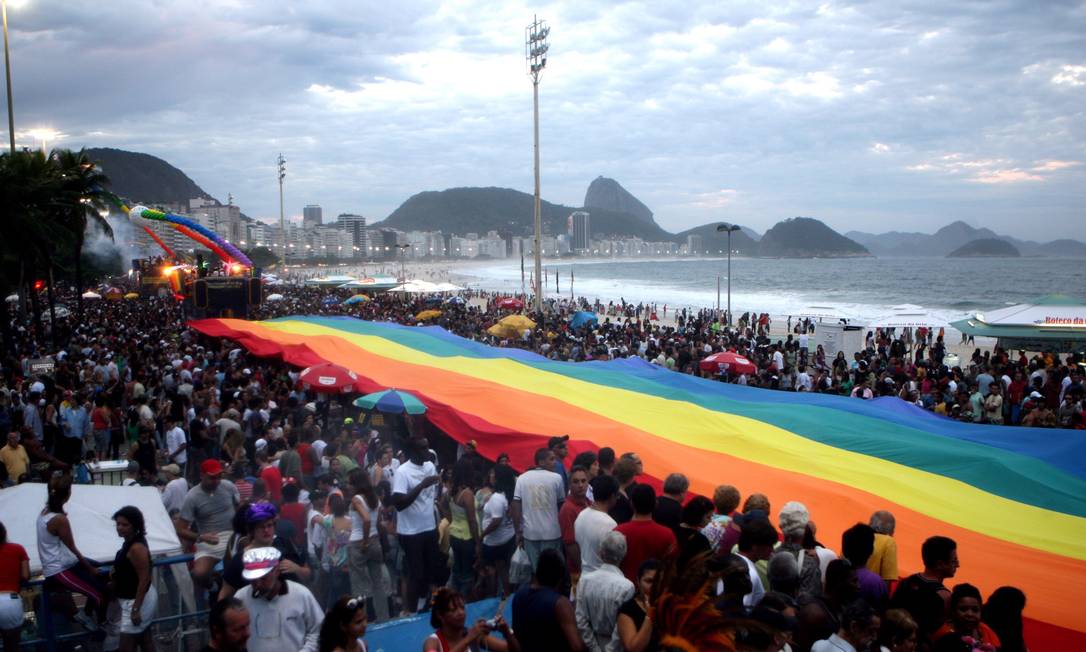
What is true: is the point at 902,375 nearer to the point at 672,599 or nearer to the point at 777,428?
the point at 777,428

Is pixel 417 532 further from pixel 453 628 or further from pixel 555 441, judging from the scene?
pixel 453 628

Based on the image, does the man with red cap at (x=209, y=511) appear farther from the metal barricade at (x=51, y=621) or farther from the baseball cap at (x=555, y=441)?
the baseball cap at (x=555, y=441)

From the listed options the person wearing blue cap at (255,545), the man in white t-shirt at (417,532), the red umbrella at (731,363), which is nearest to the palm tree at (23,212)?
the red umbrella at (731,363)

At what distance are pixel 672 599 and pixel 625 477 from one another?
2.31 metres

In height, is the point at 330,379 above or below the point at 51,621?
above

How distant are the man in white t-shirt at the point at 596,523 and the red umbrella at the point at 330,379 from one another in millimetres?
7645

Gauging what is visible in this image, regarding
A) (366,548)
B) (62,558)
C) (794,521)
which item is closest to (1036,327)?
(794,521)

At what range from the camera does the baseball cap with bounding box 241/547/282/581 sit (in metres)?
3.91

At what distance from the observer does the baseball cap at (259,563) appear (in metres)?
3.91

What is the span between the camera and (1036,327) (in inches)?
833

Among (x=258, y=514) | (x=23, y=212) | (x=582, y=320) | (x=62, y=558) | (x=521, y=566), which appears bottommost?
(x=521, y=566)

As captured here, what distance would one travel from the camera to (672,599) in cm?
378

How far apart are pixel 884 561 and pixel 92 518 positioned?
558 centimetres

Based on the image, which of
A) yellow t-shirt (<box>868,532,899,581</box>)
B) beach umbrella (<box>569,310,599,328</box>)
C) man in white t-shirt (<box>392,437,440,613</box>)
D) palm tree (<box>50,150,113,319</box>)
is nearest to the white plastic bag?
man in white t-shirt (<box>392,437,440,613</box>)
